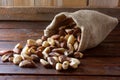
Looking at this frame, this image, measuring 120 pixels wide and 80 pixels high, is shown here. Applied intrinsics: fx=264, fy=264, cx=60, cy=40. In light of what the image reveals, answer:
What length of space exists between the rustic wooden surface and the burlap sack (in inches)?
1.6

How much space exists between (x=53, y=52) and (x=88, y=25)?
0.16 meters

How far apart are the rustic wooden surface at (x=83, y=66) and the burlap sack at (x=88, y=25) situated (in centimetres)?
4

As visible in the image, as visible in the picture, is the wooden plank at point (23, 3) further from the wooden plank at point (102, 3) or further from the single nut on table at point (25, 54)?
the single nut on table at point (25, 54)

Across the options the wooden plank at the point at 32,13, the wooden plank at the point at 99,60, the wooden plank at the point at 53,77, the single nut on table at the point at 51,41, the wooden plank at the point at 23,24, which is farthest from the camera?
the wooden plank at the point at 32,13

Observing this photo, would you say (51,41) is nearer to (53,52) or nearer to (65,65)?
(53,52)

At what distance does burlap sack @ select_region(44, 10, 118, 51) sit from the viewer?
910mm

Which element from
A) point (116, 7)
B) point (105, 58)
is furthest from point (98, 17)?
point (116, 7)

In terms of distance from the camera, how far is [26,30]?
1.21 m

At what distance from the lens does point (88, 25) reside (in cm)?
92

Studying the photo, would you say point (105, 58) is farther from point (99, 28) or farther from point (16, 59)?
point (16, 59)

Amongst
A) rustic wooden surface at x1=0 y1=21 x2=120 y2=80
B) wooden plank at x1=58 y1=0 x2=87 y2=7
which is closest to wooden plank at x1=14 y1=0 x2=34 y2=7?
wooden plank at x1=58 y1=0 x2=87 y2=7

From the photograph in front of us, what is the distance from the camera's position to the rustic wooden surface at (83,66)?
75 cm

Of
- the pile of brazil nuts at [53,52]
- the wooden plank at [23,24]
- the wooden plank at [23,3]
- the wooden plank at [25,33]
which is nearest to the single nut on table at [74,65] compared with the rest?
the pile of brazil nuts at [53,52]

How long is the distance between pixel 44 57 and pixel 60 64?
0.09 m
